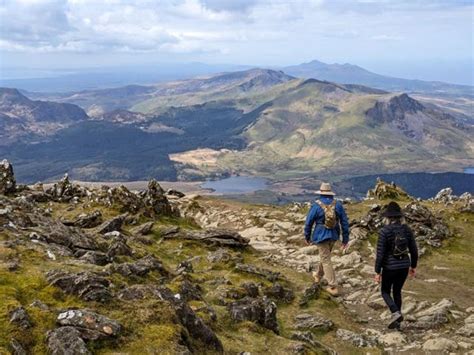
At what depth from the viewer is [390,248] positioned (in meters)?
19.1

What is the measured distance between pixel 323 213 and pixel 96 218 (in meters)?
17.0

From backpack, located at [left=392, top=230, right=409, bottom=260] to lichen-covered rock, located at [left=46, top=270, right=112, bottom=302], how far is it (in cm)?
1130

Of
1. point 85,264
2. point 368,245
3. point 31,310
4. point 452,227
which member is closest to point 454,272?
point 368,245

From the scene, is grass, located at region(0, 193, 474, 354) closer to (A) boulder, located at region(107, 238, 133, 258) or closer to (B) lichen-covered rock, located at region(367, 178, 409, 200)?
(A) boulder, located at region(107, 238, 133, 258)

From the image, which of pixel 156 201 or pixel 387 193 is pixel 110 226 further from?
pixel 387 193

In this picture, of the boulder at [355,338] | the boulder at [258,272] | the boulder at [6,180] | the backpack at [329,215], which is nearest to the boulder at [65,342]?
the boulder at [355,338]

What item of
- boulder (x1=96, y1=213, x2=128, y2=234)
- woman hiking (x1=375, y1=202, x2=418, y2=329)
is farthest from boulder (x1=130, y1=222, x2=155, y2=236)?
woman hiking (x1=375, y1=202, x2=418, y2=329)

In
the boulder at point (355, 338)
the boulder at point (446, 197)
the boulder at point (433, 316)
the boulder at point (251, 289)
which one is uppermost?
the boulder at point (251, 289)

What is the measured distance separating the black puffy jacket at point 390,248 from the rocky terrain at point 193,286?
9.25ft

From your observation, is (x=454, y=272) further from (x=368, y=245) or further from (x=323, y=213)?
(x=323, y=213)

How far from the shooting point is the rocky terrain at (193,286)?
491 inches

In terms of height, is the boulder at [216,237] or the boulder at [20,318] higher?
the boulder at [20,318]

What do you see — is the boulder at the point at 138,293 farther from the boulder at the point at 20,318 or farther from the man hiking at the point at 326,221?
the man hiking at the point at 326,221

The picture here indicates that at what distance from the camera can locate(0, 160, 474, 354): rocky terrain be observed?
40.9ft
